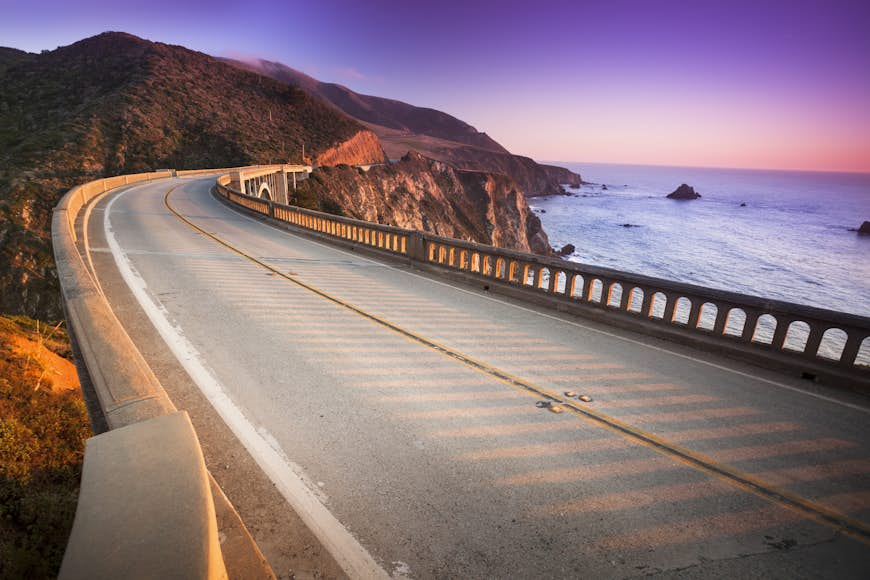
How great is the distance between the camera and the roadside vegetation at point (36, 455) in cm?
385

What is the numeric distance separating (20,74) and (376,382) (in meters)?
129

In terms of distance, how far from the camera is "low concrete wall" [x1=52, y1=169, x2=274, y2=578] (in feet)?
4.52

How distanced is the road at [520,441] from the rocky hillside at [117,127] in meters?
41.2

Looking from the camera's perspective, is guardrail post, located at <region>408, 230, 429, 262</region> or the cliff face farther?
the cliff face

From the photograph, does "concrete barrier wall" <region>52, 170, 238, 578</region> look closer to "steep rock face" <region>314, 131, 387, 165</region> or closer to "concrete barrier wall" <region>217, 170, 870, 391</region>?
"concrete barrier wall" <region>217, 170, 870, 391</region>

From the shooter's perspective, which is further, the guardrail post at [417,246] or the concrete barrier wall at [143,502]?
the guardrail post at [417,246]

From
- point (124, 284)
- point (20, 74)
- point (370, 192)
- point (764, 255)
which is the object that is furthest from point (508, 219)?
point (20, 74)

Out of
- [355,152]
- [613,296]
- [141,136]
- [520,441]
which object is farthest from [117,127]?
[520,441]

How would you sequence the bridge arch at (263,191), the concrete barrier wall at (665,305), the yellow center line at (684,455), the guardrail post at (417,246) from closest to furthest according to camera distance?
the yellow center line at (684,455), the concrete barrier wall at (665,305), the guardrail post at (417,246), the bridge arch at (263,191)

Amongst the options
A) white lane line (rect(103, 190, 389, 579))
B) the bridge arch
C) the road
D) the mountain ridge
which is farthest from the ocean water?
white lane line (rect(103, 190, 389, 579))

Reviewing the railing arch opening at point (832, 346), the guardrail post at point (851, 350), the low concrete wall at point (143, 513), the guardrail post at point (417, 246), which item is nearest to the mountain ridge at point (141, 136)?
the guardrail post at point (417, 246)

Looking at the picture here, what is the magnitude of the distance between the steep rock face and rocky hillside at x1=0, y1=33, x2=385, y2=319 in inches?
11.8

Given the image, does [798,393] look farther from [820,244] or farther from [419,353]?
[820,244]

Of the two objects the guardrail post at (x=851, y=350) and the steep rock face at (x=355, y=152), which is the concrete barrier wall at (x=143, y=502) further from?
the steep rock face at (x=355, y=152)
